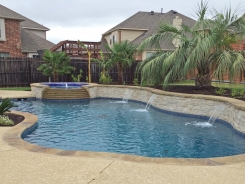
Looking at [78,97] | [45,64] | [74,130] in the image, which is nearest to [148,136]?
[74,130]

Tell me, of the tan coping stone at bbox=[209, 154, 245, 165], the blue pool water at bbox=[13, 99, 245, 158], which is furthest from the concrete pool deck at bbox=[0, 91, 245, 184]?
the blue pool water at bbox=[13, 99, 245, 158]

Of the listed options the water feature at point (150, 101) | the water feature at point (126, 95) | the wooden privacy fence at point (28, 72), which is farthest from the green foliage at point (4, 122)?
the wooden privacy fence at point (28, 72)

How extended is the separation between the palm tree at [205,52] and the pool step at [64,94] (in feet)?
16.2

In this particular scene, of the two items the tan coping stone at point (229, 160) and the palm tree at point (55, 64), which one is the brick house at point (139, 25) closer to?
the palm tree at point (55, 64)

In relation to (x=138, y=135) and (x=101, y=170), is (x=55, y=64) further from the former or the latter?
(x=101, y=170)

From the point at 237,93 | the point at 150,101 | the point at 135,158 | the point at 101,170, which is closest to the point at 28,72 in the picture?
the point at 150,101

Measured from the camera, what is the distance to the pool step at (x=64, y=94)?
46.5 ft

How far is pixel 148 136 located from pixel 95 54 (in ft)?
61.0

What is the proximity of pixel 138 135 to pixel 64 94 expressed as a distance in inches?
327

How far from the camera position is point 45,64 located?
17.7 meters

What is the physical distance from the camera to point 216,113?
874cm

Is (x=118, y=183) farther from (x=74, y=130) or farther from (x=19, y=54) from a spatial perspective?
(x=19, y=54)

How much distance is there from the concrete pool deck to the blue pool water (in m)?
1.57

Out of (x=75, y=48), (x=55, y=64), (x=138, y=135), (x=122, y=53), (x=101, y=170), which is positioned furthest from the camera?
(x=75, y=48)
